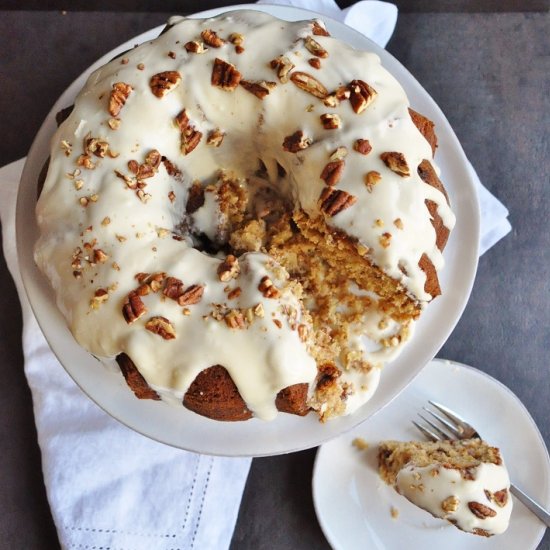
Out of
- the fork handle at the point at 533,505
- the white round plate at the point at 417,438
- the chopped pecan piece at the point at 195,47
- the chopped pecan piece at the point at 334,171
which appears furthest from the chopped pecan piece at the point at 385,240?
the fork handle at the point at 533,505

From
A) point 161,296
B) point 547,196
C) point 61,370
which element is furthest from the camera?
point 547,196

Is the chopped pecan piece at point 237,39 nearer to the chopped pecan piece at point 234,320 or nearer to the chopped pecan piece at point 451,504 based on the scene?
the chopped pecan piece at point 234,320

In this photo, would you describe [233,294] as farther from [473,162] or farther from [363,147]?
[473,162]

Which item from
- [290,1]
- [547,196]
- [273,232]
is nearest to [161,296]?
[273,232]

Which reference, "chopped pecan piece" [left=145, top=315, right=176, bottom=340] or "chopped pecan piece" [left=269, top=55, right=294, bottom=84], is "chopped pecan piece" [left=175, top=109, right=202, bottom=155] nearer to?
"chopped pecan piece" [left=269, top=55, right=294, bottom=84]

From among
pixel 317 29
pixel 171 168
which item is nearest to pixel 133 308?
pixel 171 168

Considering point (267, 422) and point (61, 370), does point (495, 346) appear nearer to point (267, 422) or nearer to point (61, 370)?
point (267, 422)

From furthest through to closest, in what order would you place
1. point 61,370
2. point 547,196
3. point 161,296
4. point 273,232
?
point 547,196
point 61,370
point 273,232
point 161,296
